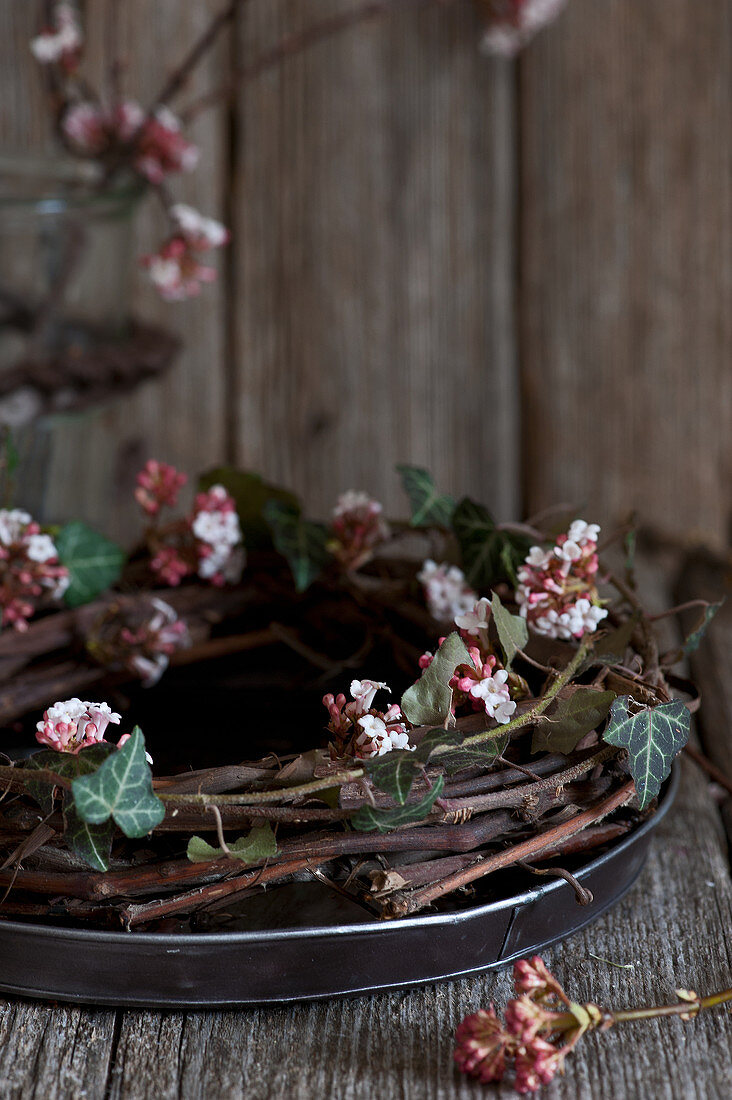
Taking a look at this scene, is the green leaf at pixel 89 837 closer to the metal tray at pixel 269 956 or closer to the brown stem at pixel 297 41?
the metal tray at pixel 269 956

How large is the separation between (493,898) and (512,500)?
728 mm

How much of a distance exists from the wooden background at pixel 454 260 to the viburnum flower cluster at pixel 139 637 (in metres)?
0.34

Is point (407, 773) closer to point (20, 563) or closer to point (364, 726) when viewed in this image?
point (364, 726)

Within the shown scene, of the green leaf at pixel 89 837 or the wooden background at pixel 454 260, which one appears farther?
the wooden background at pixel 454 260

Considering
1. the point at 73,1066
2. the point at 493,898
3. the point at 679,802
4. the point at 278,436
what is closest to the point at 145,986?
the point at 73,1066

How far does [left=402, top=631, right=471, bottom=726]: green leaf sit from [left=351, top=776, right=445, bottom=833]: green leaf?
0.05 m

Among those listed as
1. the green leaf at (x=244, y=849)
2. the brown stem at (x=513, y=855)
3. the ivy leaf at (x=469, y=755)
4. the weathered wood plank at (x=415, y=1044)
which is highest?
the ivy leaf at (x=469, y=755)

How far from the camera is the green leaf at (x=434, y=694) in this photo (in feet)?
1.60

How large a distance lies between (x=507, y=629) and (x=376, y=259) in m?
0.69

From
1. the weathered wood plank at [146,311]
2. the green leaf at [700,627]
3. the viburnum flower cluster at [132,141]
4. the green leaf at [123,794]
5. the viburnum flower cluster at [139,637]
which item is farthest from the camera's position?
the weathered wood plank at [146,311]

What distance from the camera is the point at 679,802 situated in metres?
0.71

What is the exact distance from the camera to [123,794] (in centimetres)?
43

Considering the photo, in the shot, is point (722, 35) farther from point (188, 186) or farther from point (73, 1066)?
point (73, 1066)

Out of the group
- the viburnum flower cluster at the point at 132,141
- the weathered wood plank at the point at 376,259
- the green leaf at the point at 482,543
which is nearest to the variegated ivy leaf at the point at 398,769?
the green leaf at the point at 482,543
